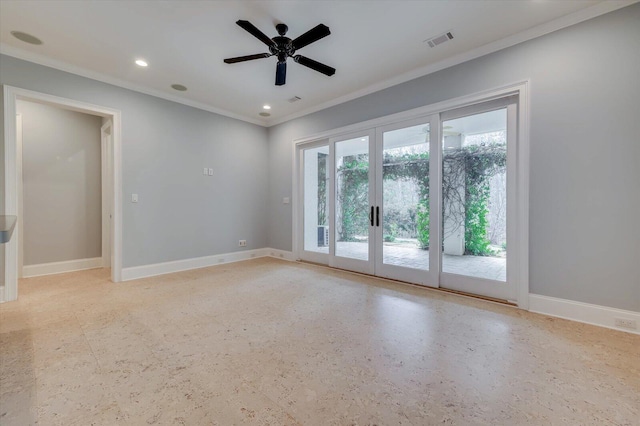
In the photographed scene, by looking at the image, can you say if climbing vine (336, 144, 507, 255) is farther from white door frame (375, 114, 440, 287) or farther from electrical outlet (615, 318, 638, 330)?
electrical outlet (615, 318, 638, 330)

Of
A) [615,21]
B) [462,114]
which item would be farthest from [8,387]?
[615,21]

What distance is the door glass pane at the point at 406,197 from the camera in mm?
3703

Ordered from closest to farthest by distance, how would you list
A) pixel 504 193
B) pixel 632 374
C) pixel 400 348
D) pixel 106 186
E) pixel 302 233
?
pixel 632 374 < pixel 400 348 < pixel 504 193 < pixel 106 186 < pixel 302 233

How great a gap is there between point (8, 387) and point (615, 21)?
18.0 feet

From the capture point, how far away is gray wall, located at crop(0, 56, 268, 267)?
3.76 meters

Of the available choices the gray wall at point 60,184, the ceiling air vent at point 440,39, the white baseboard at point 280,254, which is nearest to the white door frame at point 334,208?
the white baseboard at point 280,254

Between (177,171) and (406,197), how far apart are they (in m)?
3.83

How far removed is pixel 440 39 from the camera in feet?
9.64

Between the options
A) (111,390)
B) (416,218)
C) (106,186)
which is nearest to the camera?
(111,390)

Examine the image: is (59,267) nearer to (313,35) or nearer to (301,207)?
(301,207)

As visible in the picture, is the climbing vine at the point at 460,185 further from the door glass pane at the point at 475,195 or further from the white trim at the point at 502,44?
the white trim at the point at 502,44

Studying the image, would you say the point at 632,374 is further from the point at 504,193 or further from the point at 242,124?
the point at 242,124

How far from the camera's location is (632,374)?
70.1 inches

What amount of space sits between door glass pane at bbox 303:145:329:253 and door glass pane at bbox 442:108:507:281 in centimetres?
216
